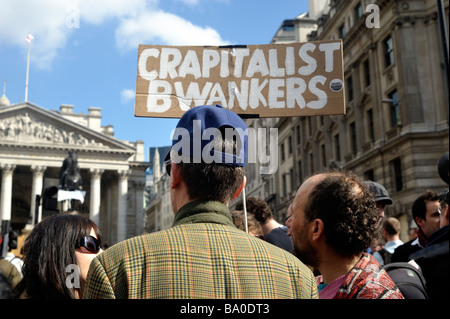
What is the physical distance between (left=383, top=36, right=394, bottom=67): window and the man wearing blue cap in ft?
86.9

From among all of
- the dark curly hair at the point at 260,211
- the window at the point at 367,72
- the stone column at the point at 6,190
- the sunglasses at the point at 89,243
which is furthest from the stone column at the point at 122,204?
the sunglasses at the point at 89,243

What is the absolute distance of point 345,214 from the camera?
2.46 m

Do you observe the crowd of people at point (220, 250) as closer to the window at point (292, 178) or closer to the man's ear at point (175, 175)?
the man's ear at point (175, 175)

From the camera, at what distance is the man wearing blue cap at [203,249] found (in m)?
1.72

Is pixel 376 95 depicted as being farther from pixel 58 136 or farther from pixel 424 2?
pixel 58 136

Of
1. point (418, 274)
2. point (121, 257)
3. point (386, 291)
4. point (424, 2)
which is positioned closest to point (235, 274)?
point (121, 257)

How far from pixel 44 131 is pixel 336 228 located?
57.0m

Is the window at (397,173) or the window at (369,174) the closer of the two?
the window at (397,173)

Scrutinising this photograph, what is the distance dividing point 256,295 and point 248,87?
2974 millimetres

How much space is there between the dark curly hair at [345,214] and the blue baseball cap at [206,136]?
59cm

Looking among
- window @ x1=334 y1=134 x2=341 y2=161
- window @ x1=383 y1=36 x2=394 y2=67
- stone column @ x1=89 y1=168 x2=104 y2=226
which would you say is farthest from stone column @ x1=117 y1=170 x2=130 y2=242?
window @ x1=383 y1=36 x2=394 y2=67

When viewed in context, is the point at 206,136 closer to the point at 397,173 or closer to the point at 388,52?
the point at 397,173

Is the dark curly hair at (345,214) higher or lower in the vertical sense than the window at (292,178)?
lower
